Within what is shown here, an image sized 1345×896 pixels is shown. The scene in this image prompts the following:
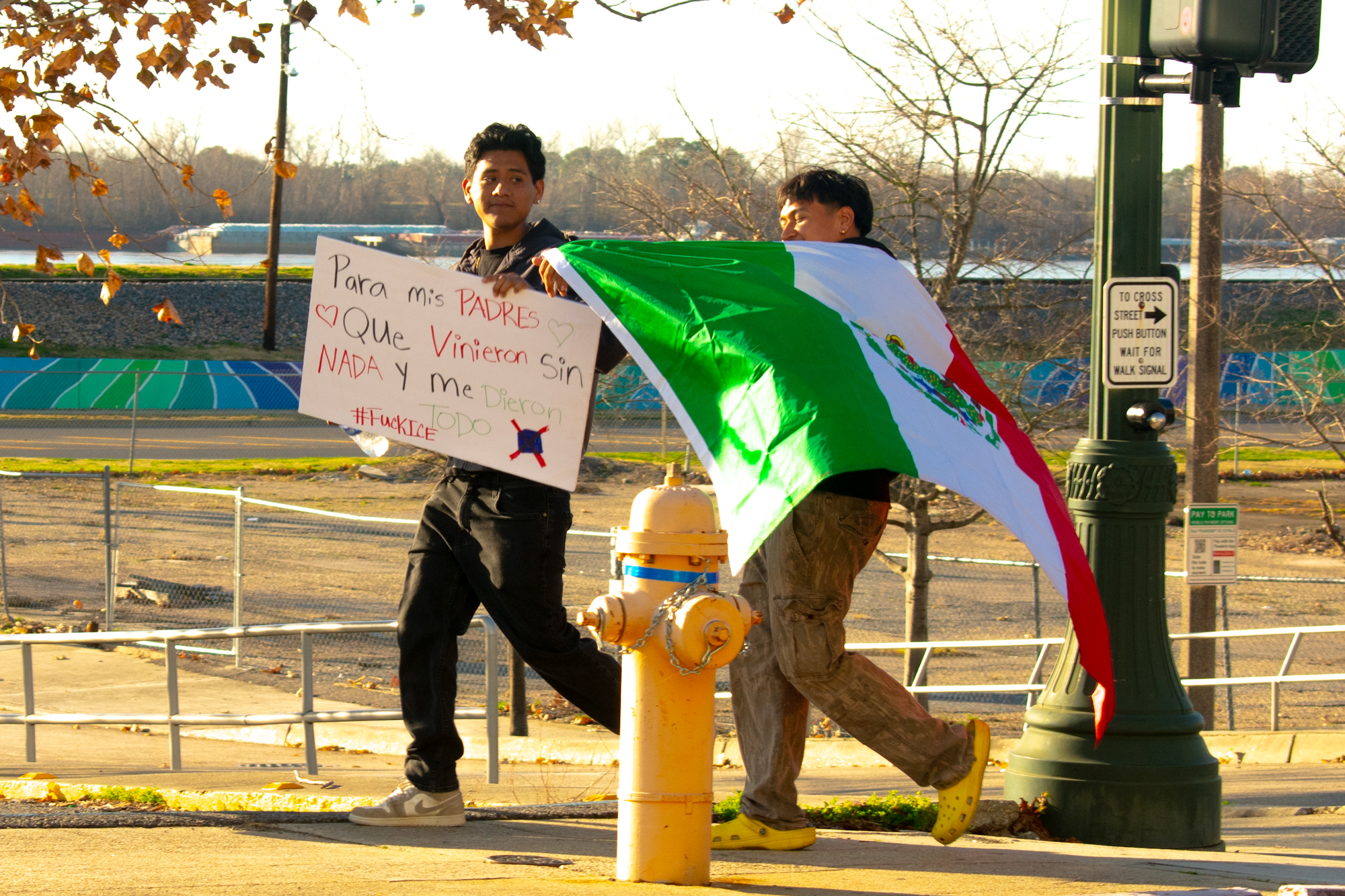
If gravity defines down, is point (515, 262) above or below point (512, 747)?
above

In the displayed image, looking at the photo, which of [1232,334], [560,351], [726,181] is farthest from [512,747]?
[1232,334]

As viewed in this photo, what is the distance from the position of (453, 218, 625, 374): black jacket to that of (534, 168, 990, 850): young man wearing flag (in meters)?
0.14

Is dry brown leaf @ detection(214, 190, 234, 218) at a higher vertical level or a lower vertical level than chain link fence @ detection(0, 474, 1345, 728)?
higher

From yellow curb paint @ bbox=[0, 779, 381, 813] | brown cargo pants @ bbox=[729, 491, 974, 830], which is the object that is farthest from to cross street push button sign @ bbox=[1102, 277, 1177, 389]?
yellow curb paint @ bbox=[0, 779, 381, 813]

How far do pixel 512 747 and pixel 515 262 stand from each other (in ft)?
19.2

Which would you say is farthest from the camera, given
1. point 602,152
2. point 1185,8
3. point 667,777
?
point 602,152

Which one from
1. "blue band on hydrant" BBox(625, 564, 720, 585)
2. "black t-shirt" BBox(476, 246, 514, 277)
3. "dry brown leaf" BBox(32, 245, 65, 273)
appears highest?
"dry brown leaf" BBox(32, 245, 65, 273)

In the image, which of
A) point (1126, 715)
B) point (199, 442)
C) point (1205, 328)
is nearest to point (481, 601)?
point (1126, 715)

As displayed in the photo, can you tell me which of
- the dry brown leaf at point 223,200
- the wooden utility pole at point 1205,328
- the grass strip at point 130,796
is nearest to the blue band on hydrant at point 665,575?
the grass strip at point 130,796

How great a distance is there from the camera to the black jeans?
172 inches

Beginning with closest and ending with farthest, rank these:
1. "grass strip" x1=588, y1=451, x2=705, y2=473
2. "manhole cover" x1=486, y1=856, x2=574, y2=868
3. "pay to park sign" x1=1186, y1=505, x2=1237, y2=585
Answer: "manhole cover" x1=486, y1=856, x2=574, y2=868 < "pay to park sign" x1=1186, y1=505, x2=1237, y2=585 < "grass strip" x1=588, y1=451, x2=705, y2=473

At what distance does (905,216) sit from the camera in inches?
437

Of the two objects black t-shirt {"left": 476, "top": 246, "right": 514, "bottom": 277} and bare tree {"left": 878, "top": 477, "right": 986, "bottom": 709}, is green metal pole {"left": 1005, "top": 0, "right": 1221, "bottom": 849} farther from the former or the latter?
bare tree {"left": 878, "top": 477, "right": 986, "bottom": 709}

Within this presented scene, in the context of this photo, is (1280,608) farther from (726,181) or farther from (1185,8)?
(1185,8)
